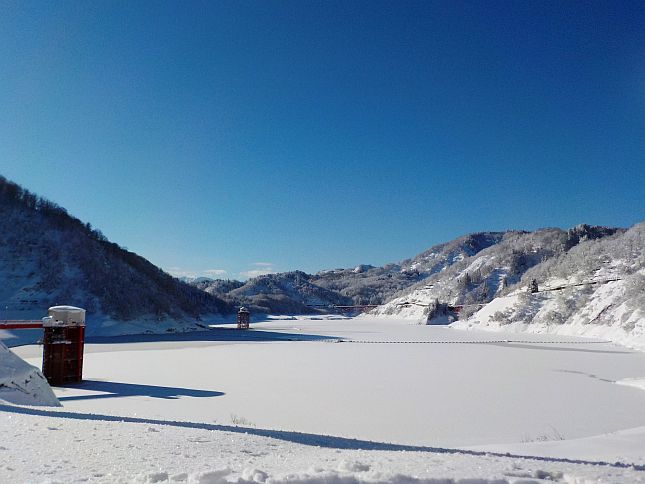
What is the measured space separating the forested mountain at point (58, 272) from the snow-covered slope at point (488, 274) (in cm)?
6704

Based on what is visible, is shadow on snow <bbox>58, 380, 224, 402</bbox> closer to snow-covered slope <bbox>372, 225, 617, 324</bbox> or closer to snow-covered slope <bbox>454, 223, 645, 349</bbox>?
snow-covered slope <bbox>454, 223, 645, 349</bbox>

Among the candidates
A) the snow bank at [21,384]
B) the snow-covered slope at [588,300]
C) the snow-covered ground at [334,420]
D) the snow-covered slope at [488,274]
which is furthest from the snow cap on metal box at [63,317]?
the snow-covered slope at [488,274]

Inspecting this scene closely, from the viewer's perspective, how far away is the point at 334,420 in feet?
33.7

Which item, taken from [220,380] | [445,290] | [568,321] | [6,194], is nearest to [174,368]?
[220,380]

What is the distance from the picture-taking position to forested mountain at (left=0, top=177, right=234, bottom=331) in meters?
52.9

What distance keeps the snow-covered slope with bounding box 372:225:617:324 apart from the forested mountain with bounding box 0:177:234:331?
67042 millimetres

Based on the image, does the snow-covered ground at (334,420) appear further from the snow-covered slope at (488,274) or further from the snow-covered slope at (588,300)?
the snow-covered slope at (488,274)

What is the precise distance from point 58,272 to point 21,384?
53038 millimetres

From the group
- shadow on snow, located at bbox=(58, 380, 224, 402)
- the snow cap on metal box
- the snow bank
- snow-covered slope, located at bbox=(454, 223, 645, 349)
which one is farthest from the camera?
snow-covered slope, located at bbox=(454, 223, 645, 349)

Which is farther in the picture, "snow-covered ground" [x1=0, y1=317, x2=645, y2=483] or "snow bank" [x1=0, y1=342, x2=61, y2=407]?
"snow bank" [x1=0, y1=342, x2=61, y2=407]

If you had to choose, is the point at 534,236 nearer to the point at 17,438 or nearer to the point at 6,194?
the point at 6,194

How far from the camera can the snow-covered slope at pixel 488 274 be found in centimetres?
11875

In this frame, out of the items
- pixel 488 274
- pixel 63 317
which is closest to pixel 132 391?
pixel 63 317

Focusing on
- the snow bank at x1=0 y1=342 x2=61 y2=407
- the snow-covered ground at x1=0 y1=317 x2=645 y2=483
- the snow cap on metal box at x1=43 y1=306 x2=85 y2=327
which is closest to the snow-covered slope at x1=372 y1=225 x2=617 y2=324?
the snow-covered ground at x1=0 y1=317 x2=645 y2=483
